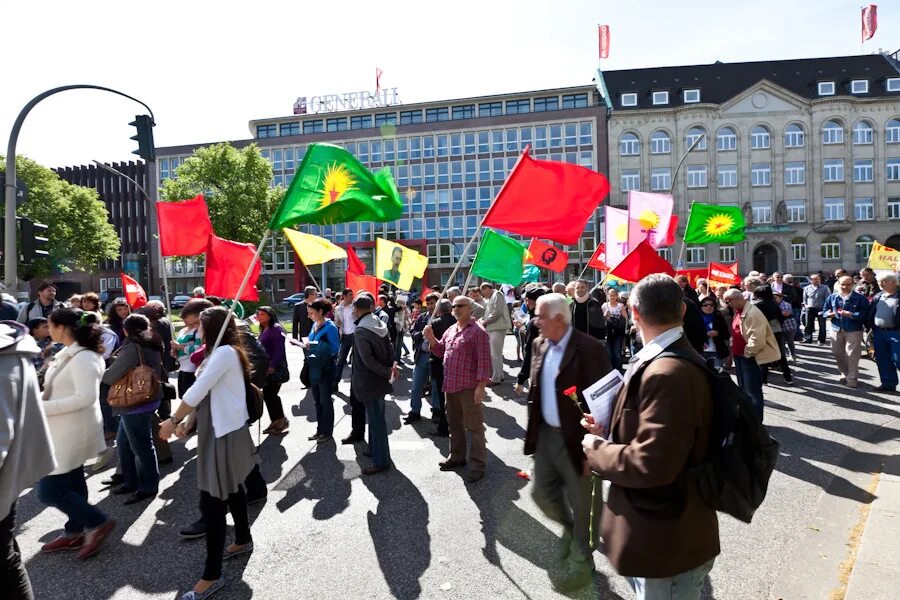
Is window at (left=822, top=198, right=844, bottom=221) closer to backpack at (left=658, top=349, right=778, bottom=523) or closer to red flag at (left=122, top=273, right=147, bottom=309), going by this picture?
red flag at (left=122, top=273, right=147, bottom=309)

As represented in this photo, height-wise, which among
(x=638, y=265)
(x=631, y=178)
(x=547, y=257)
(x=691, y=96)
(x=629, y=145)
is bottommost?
(x=638, y=265)

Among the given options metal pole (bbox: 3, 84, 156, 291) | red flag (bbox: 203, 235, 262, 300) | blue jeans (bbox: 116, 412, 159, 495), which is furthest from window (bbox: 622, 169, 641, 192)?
blue jeans (bbox: 116, 412, 159, 495)

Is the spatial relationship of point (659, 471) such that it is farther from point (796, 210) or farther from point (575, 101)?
point (575, 101)

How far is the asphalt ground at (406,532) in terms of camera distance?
3635 millimetres

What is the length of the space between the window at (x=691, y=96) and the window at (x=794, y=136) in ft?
25.1

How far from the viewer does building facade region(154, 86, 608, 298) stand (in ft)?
168

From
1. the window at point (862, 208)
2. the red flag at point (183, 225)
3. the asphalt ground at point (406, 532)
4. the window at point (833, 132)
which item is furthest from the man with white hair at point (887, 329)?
the window at point (833, 132)

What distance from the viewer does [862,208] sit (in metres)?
45.9

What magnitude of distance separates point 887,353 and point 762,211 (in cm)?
4334

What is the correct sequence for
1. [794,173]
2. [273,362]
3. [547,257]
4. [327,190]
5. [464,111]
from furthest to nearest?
1. [464,111]
2. [794,173]
3. [547,257]
4. [273,362]
5. [327,190]

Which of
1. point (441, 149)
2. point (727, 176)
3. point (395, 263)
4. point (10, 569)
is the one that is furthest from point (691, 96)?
point (10, 569)

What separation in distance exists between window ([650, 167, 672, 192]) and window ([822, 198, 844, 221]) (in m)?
12.7

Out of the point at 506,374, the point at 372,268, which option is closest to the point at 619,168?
the point at 372,268

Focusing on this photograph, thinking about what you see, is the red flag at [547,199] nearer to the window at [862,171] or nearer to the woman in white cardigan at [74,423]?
the woman in white cardigan at [74,423]
